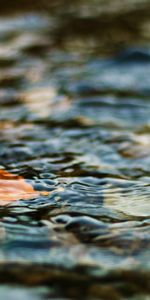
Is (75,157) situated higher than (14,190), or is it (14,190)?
(75,157)

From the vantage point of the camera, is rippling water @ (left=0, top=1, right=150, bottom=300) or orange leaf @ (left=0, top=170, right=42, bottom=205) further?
orange leaf @ (left=0, top=170, right=42, bottom=205)

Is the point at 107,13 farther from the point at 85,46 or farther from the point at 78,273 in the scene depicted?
the point at 78,273

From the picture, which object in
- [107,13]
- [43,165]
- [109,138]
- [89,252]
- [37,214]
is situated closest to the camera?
[89,252]

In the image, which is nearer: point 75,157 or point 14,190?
point 14,190

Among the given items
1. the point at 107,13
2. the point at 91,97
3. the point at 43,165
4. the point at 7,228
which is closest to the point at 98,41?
the point at 107,13

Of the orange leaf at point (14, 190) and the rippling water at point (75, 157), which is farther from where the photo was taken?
the orange leaf at point (14, 190)
